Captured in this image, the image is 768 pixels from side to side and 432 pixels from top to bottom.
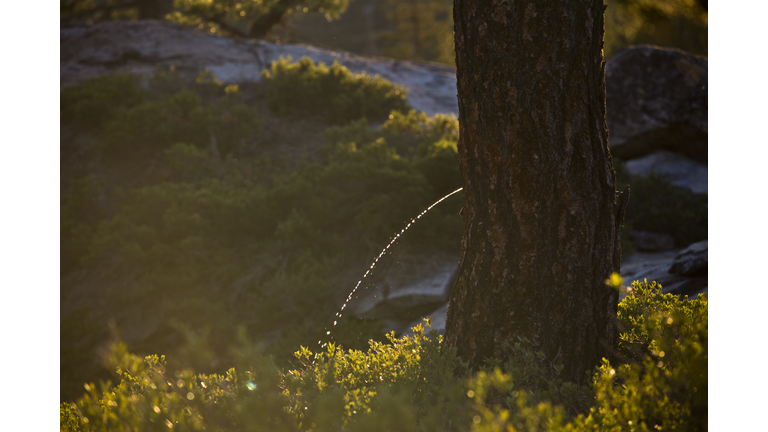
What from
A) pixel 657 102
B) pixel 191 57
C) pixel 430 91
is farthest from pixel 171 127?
pixel 657 102

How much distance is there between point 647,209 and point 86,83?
929 centimetres

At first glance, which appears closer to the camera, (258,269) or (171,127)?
(258,269)

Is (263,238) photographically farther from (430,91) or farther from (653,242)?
(430,91)

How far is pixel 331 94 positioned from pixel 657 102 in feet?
19.0

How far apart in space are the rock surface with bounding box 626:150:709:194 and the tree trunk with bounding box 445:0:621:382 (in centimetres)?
561

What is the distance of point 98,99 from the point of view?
8086 millimetres

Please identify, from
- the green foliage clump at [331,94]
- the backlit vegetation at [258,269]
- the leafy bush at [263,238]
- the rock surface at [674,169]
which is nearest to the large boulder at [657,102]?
the rock surface at [674,169]

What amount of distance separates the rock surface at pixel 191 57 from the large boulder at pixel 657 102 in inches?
123

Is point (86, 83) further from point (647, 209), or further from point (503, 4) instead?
point (647, 209)

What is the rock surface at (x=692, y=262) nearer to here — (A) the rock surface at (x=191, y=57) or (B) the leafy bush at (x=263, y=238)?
(B) the leafy bush at (x=263, y=238)

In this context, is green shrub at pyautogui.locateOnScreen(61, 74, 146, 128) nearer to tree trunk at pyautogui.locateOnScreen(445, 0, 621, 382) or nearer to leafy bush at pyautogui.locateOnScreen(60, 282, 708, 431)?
leafy bush at pyautogui.locateOnScreen(60, 282, 708, 431)

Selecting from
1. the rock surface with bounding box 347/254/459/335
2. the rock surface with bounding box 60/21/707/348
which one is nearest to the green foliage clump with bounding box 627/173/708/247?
the rock surface with bounding box 60/21/707/348

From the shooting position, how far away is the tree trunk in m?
2.49

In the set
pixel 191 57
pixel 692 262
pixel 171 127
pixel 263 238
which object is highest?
pixel 191 57
